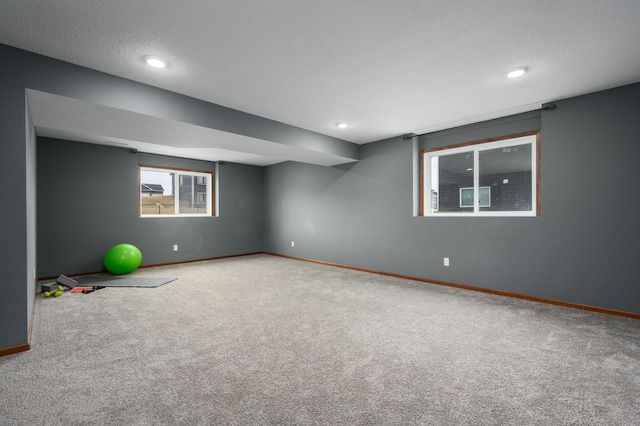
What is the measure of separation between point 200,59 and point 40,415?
8.73ft

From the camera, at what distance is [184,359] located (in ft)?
7.32

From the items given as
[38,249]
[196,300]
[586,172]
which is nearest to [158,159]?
[38,249]

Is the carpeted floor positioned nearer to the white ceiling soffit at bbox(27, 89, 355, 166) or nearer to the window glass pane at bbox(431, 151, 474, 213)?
the window glass pane at bbox(431, 151, 474, 213)

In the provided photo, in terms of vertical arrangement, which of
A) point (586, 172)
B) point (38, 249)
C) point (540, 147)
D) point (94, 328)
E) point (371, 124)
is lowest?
point (94, 328)

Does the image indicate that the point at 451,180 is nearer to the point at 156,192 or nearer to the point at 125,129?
the point at 125,129

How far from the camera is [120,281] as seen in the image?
15.6ft

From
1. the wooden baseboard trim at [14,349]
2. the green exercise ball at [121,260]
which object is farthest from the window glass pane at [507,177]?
the green exercise ball at [121,260]

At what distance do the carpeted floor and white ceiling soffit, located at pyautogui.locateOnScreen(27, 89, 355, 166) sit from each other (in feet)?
6.86

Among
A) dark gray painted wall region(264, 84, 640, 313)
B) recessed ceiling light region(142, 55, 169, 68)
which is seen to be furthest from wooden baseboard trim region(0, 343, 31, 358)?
dark gray painted wall region(264, 84, 640, 313)

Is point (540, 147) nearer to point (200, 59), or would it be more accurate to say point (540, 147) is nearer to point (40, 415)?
point (200, 59)

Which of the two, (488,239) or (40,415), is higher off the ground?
(488,239)

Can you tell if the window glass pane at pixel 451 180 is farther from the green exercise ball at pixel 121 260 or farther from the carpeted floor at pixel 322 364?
the green exercise ball at pixel 121 260

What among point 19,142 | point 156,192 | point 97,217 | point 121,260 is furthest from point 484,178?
point 97,217

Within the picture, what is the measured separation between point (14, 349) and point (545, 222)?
539 centimetres
